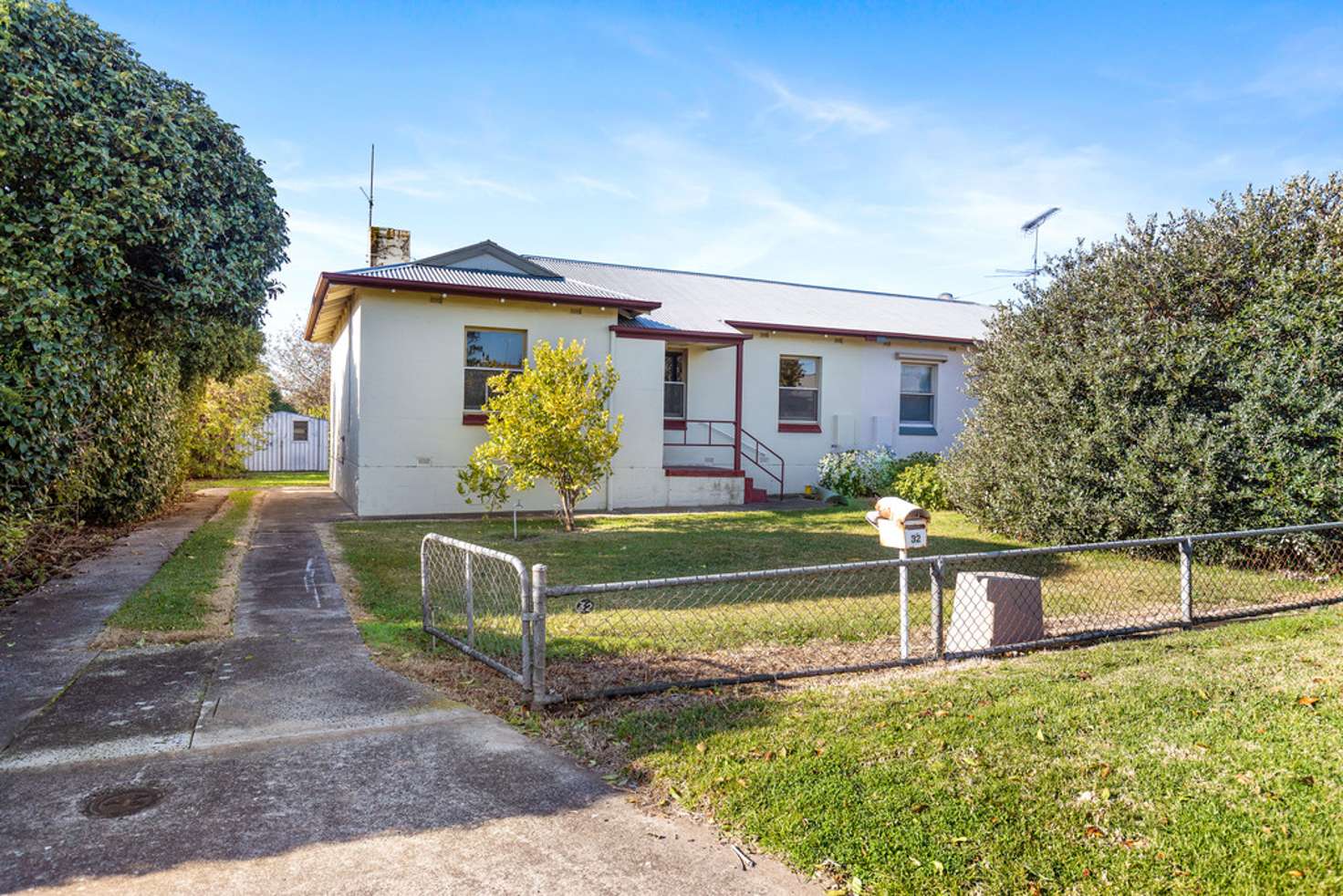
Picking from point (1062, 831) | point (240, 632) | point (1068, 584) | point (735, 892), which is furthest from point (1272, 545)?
point (240, 632)

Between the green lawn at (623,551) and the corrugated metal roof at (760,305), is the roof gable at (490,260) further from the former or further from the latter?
the green lawn at (623,551)

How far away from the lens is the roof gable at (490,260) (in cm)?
1509

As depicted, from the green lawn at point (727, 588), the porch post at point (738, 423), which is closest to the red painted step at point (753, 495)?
the porch post at point (738, 423)

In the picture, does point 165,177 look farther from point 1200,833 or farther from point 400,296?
point 1200,833

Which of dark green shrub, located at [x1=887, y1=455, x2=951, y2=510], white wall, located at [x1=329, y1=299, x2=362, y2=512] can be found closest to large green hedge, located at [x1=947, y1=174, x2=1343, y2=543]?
dark green shrub, located at [x1=887, y1=455, x2=951, y2=510]

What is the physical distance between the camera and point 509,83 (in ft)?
35.0

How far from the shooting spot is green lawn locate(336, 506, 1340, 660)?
255 inches

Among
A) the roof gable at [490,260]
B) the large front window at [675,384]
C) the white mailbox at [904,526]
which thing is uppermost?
the roof gable at [490,260]


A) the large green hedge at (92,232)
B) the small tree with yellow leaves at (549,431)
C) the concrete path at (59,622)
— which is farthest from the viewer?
the small tree with yellow leaves at (549,431)

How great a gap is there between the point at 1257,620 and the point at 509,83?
10170mm

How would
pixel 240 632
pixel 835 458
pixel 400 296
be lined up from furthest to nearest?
pixel 835 458, pixel 400 296, pixel 240 632

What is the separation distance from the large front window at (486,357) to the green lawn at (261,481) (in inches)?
413

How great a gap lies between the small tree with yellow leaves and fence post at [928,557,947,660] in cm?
705

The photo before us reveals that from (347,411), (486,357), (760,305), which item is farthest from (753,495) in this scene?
(347,411)
